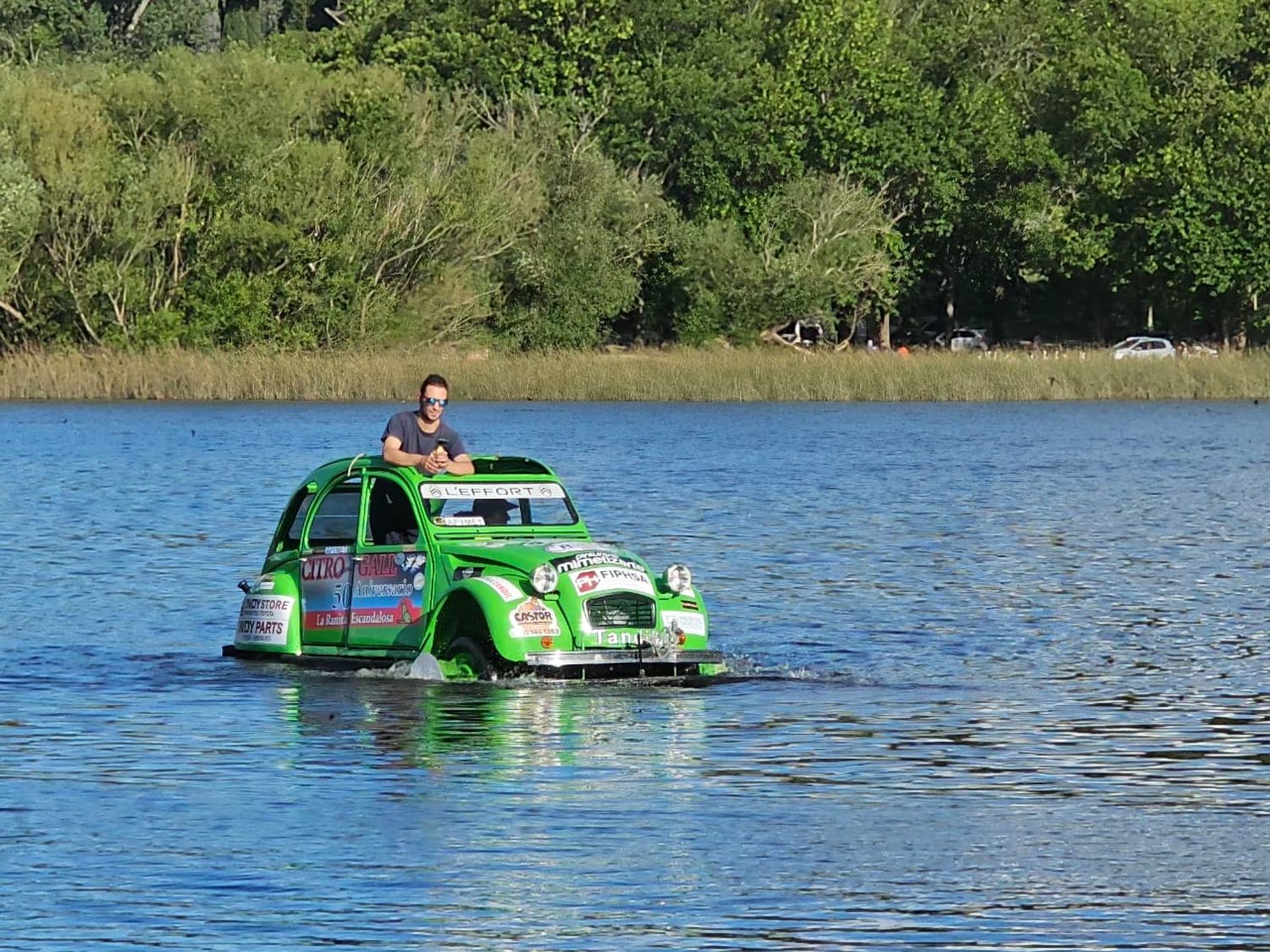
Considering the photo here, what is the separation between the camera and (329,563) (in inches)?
751

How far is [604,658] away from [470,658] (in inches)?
37.9

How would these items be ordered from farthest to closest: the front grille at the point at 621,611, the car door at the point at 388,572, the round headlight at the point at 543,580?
the car door at the point at 388,572 < the front grille at the point at 621,611 < the round headlight at the point at 543,580

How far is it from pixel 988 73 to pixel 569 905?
4014 inches

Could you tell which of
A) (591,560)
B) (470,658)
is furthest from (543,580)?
(470,658)

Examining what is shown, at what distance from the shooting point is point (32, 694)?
19.0m

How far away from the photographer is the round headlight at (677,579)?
1811cm

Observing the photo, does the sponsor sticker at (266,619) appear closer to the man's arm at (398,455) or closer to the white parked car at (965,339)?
the man's arm at (398,455)

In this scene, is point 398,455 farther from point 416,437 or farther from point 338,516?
point 338,516

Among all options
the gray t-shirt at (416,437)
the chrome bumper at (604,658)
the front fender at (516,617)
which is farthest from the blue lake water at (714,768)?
the gray t-shirt at (416,437)

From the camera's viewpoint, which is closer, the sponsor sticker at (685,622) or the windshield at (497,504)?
the sponsor sticker at (685,622)

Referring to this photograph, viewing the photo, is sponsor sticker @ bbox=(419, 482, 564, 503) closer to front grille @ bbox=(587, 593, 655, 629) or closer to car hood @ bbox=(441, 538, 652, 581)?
car hood @ bbox=(441, 538, 652, 581)

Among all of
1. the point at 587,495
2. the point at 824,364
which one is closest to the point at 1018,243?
the point at 824,364

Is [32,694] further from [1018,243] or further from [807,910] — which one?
[1018,243]

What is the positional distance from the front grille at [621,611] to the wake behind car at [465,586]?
0.01m
